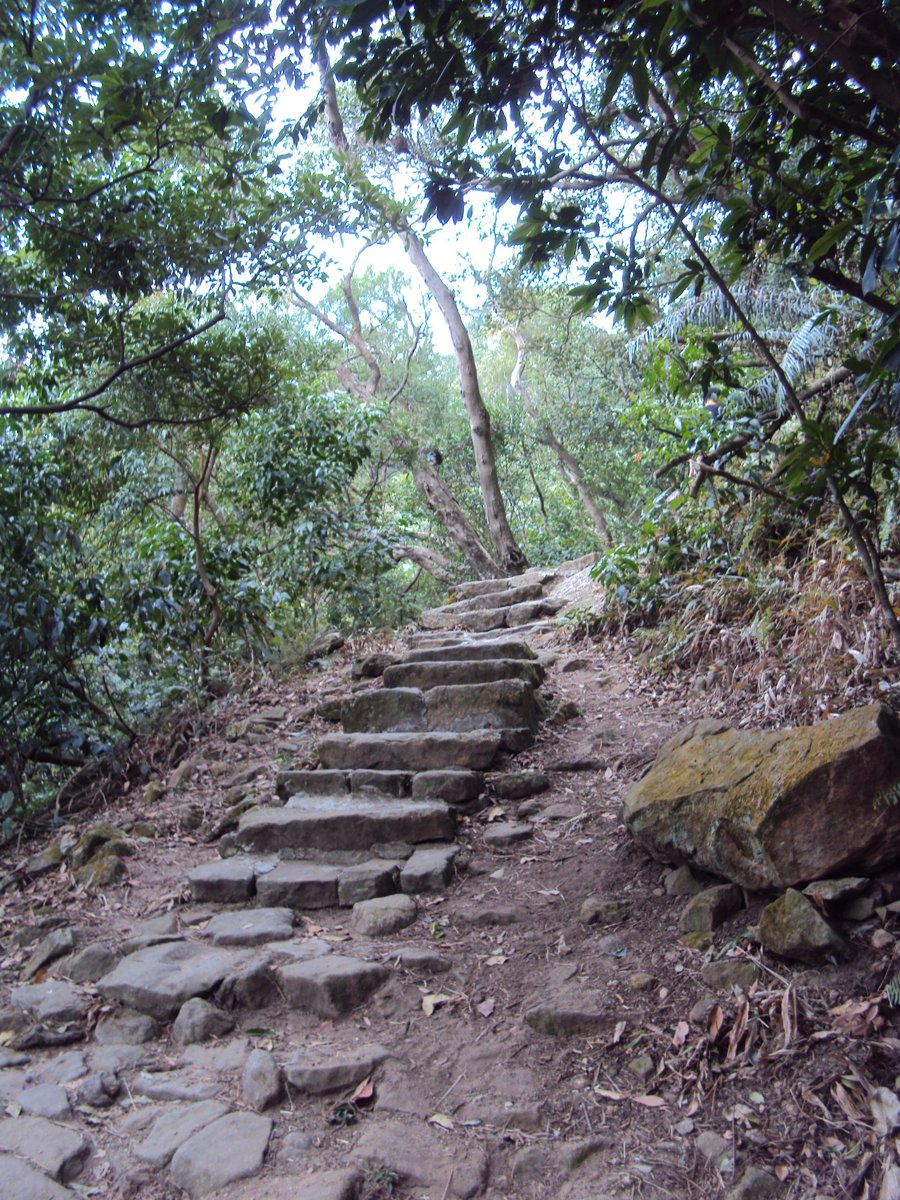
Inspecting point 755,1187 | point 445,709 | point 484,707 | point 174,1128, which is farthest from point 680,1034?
point 445,709

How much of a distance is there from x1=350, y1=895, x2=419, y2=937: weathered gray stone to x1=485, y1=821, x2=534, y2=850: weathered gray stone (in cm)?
56

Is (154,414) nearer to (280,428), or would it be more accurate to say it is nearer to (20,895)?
(280,428)

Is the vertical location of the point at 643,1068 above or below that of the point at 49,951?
below

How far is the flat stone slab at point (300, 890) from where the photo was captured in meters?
3.63

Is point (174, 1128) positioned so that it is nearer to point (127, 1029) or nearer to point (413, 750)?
point (127, 1029)

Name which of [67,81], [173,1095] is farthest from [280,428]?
[173,1095]

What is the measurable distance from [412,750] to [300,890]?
3.86 feet

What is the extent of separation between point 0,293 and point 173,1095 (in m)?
4.39

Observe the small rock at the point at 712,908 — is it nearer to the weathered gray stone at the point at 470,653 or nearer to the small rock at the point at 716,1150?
the small rock at the point at 716,1150

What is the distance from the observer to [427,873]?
11.8 ft

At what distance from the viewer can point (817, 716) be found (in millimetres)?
3514

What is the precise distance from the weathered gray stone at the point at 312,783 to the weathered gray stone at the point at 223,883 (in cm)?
67

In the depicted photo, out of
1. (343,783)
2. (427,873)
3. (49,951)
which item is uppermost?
Answer: (343,783)

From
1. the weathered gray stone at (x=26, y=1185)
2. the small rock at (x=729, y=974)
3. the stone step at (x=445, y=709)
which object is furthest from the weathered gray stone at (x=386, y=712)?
the weathered gray stone at (x=26, y=1185)
